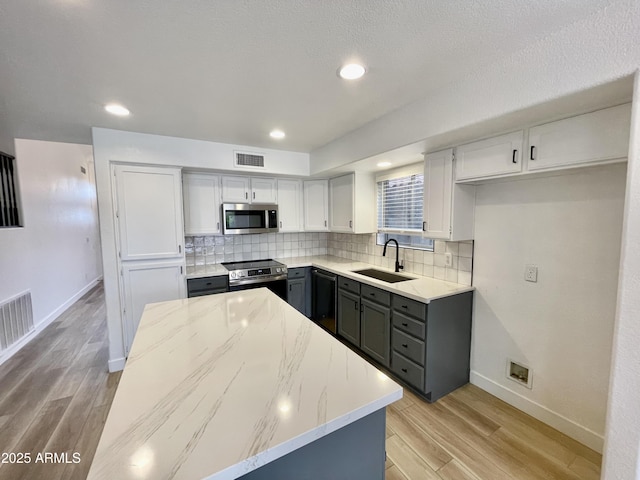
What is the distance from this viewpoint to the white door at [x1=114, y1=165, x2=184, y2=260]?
272 centimetres

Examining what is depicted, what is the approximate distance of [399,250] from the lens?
319cm

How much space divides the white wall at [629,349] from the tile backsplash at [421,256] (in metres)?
1.31

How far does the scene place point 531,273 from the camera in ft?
Result: 6.82

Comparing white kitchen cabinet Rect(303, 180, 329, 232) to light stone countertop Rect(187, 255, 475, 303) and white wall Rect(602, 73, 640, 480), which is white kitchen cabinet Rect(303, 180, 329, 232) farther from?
white wall Rect(602, 73, 640, 480)

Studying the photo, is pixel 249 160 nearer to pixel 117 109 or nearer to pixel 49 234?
pixel 117 109

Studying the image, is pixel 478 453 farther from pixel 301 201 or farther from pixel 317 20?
pixel 301 201

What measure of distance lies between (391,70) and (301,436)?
5.98ft

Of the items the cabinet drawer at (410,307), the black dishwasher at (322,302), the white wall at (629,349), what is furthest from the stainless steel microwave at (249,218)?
the white wall at (629,349)

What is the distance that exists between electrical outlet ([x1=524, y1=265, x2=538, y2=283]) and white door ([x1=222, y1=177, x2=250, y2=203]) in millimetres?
3004

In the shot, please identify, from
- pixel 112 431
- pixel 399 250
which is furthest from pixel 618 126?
pixel 112 431

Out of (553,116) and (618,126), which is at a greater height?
(553,116)

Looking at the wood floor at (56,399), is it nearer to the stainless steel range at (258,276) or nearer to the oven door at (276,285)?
the stainless steel range at (258,276)

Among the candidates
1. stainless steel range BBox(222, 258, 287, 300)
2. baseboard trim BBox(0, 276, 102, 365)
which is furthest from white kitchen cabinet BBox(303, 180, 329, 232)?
baseboard trim BBox(0, 276, 102, 365)

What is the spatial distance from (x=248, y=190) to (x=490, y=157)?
2671mm
